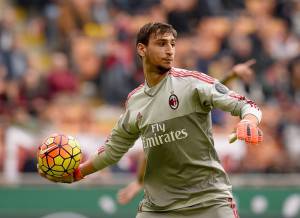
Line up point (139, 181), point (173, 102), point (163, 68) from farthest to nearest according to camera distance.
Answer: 1. point (139, 181)
2. point (163, 68)
3. point (173, 102)

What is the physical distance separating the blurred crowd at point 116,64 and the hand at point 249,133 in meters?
6.32

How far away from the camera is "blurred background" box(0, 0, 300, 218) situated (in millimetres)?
11461

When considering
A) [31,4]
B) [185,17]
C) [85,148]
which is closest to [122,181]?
[85,148]

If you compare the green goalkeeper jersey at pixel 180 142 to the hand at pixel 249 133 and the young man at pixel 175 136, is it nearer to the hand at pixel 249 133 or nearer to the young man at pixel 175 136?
the young man at pixel 175 136

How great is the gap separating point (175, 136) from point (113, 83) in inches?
286

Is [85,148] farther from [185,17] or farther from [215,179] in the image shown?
[215,179]

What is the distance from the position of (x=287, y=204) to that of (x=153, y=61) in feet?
17.4

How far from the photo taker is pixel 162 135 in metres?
6.55

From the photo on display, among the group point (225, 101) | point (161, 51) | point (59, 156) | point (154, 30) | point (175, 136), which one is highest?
point (154, 30)

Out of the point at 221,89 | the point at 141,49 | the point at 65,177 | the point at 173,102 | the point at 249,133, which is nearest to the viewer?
the point at 249,133

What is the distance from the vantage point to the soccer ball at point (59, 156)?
680cm

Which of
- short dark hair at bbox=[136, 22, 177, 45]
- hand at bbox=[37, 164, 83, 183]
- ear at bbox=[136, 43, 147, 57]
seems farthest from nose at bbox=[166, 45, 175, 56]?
hand at bbox=[37, 164, 83, 183]

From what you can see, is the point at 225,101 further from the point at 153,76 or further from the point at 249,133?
the point at 153,76

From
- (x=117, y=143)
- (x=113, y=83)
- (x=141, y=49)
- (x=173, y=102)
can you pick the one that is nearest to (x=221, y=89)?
(x=173, y=102)
